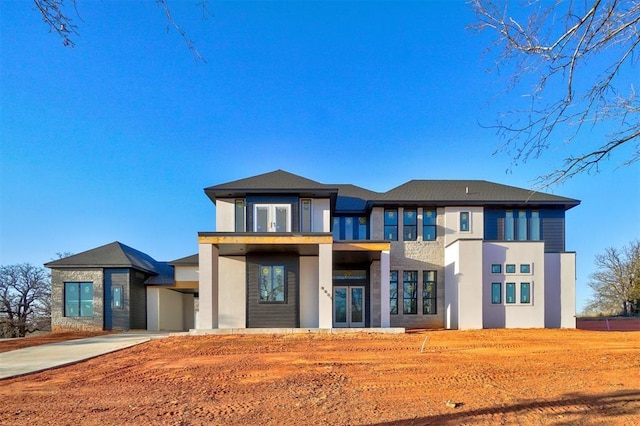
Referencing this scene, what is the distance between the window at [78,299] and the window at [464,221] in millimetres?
20027

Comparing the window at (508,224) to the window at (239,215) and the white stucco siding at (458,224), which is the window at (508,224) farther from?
the window at (239,215)

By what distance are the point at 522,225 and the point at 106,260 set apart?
22.5 metres

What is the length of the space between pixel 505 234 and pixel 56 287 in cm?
2410

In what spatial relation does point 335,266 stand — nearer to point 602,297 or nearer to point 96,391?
point 96,391

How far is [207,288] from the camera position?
1606 centimetres

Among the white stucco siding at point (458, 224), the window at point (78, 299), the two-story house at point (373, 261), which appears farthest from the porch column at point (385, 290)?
the window at point (78, 299)

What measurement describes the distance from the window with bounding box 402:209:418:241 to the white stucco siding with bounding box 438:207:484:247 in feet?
5.04

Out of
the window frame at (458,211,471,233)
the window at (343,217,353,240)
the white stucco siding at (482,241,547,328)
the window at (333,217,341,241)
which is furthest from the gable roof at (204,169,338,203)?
the white stucco siding at (482,241,547,328)

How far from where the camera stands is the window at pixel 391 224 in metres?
20.9

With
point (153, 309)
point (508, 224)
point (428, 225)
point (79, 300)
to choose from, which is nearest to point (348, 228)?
point (428, 225)

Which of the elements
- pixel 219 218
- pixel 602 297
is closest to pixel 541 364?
pixel 219 218

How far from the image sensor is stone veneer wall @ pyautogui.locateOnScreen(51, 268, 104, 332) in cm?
2075

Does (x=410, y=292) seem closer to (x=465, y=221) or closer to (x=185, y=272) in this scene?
(x=465, y=221)

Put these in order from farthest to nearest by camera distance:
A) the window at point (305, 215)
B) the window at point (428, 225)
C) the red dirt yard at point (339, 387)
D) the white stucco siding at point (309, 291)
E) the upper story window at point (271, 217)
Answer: the window at point (428, 225)
the window at point (305, 215)
the white stucco siding at point (309, 291)
the upper story window at point (271, 217)
the red dirt yard at point (339, 387)
